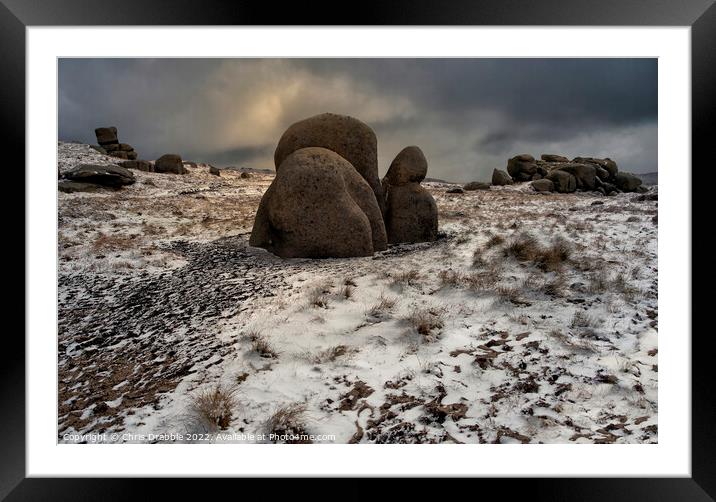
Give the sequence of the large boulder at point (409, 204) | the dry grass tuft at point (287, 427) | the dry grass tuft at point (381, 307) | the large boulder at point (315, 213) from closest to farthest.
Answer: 1. the dry grass tuft at point (287, 427)
2. the dry grass tuft at point (381, 307)
3. the large boulder at point (315, 213)
4. the large boulder at point (409, 204)

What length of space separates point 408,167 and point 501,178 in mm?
26466

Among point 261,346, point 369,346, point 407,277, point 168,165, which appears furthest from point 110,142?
point 369,346

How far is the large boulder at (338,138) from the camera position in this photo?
288 inches

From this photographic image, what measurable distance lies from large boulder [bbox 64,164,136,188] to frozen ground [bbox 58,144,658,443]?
1092 cm

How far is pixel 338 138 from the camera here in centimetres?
735

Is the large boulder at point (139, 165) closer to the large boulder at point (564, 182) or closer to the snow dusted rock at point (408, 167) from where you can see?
the snow dusted rock at point (408, 167)

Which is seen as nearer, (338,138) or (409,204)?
(338,138)

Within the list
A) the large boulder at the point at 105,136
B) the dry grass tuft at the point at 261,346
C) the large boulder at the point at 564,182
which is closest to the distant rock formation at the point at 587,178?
the large boulder at the point at 564,182

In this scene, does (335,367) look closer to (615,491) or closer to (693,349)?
(615,491)

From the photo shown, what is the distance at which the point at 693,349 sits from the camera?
2510mm

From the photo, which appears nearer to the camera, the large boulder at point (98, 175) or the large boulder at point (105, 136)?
the large boulder at point (98, 175)

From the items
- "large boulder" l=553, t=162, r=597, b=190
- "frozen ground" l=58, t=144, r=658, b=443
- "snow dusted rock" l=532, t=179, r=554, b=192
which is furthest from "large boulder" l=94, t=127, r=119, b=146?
"large boulder" l=553, t=162, r=597, b=190

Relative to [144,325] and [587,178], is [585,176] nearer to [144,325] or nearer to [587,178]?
[587,178]
